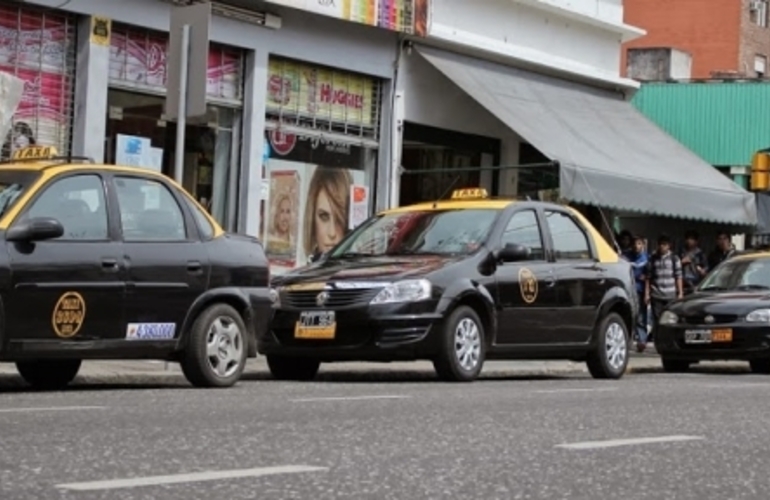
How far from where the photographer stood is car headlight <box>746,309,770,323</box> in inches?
849

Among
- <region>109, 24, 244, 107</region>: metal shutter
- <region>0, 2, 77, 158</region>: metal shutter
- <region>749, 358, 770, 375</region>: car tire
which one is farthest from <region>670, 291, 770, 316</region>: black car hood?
<region>0, 2, 77, 158</region>: metal shutter

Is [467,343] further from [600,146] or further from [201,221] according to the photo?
[600,146]

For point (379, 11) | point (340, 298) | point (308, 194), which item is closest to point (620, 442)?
point (340, 298)

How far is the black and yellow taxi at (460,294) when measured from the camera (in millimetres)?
16016

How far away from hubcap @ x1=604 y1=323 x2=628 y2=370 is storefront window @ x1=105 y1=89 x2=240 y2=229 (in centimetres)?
616

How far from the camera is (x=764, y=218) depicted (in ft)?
100

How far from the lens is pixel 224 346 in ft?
47.0

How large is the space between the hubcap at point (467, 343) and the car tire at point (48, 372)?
3.59m

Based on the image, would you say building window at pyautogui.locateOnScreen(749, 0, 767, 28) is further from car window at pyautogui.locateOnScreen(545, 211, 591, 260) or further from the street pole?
the street pole

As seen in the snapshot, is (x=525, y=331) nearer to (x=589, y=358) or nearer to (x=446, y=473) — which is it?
(x=589, y=358)

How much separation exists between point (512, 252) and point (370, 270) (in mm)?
1375

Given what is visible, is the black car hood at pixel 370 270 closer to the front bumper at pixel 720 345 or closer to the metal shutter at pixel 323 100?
the front bumper at pixel 720 345

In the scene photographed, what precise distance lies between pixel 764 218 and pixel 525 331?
1407cm

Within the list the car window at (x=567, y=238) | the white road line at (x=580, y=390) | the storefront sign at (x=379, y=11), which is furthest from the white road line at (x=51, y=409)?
the storefront sign at (x=379, y=11)
